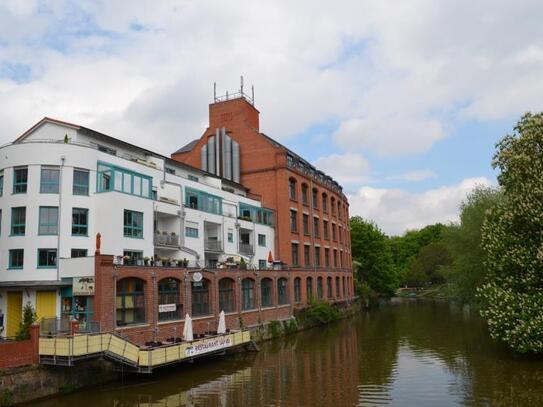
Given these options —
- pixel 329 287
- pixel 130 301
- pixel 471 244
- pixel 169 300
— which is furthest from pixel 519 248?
pixel 329 287

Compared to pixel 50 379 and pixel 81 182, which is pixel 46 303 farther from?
pixel 50 379

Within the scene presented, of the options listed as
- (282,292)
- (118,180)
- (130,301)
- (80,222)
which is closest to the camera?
(130,301)

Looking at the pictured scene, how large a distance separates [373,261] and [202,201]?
45613mm

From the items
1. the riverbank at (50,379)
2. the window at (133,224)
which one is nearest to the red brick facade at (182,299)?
the riverbank at (50,379)

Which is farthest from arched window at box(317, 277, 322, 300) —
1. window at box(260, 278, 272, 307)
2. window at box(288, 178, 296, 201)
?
window at box(260, 278, 272, 307)

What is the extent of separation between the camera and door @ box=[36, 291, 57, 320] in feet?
89.8

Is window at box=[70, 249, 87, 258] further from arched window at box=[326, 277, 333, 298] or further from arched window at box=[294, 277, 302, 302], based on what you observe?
arched window at box=[326, 277, 333, 298]

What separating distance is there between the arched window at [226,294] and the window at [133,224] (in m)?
7.20

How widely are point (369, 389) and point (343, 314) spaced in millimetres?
36850

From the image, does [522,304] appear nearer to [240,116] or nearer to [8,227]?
[8,227]

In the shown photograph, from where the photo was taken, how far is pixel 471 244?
4200cm

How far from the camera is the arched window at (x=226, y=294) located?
115 ft

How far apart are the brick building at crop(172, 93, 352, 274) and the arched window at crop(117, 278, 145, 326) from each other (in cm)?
1828

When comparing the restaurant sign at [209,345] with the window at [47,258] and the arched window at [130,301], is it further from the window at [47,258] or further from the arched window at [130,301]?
the window at [47,258]
